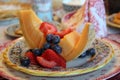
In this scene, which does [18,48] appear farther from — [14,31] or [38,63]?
[14,31]

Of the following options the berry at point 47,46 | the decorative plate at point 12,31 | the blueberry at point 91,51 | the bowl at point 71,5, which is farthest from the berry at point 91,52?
the bowl at point 71,5

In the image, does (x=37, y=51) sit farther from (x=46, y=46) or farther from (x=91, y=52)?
(x=91, y=52)

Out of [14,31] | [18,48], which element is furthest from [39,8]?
[18,48]

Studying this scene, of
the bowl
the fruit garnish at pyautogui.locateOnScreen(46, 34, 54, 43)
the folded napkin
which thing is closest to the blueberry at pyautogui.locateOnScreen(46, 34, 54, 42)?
the fruit garnish at pyautogui.locateOnScreen(46, 34, 54, 43)

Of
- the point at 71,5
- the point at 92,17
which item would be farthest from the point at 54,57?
the point at 71,5

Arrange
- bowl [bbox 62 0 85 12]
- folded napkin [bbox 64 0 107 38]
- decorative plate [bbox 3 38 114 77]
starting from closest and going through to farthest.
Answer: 1. decorative plate [bbox 3 38 114 77]
2. folded napkin [bbox 64 0 107 38]
3. bowl [bbox 62 0 85 12]

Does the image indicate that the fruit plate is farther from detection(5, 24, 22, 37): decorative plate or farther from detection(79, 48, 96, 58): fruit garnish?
detection(5, 24, 22, 37): decorative plate
